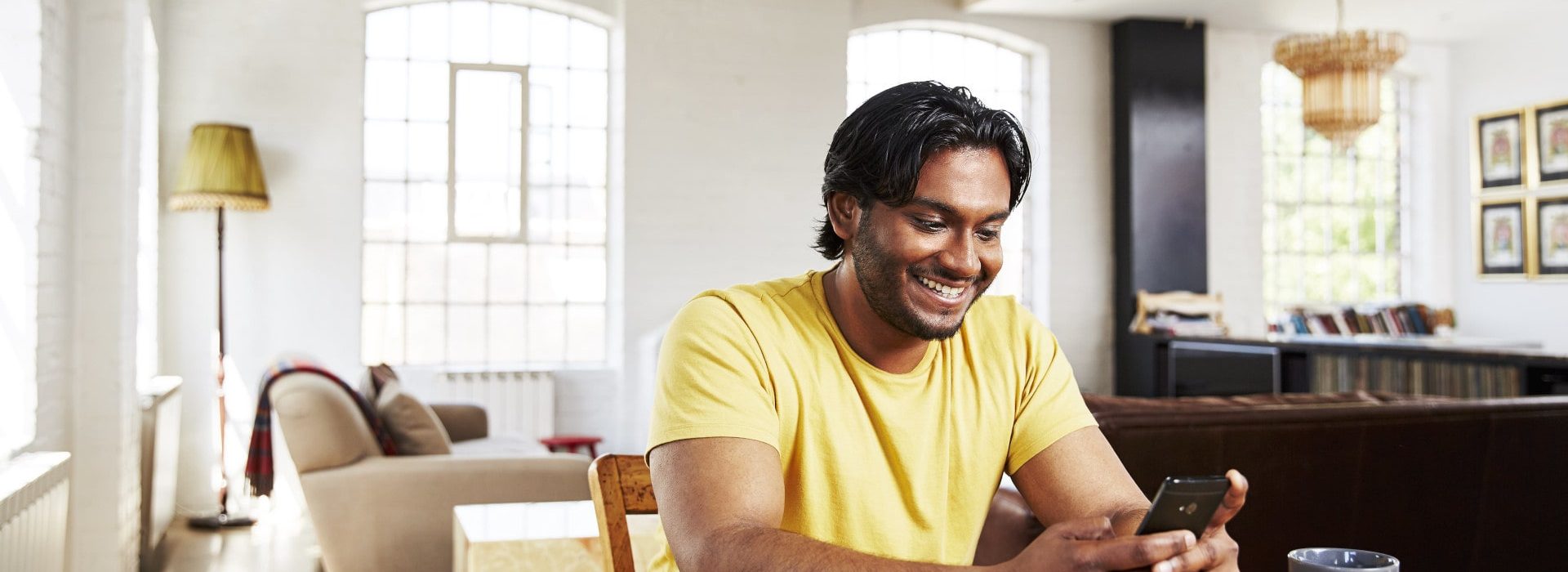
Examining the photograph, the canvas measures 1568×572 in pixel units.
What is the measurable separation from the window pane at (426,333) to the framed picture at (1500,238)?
6.97 metres

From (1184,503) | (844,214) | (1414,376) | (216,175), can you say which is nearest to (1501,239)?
(1414,376)

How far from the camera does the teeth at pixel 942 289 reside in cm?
139

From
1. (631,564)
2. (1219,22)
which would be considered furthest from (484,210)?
(631,564)

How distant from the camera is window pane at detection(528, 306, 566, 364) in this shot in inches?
263

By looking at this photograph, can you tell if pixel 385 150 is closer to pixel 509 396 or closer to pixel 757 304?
pixel 509 396

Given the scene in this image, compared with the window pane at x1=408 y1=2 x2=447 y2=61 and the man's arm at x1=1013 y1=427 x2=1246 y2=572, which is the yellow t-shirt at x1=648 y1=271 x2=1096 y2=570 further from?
the window pane at x1=408 y1=2 x2=447 y2=61

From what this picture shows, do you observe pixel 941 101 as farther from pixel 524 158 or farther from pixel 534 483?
pixel 524 158

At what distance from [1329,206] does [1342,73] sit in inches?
102

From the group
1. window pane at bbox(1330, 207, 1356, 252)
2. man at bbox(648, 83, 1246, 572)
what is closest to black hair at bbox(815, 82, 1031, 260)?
man at bbox(648, 83, 1246, 572)

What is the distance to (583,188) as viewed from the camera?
6.79 m

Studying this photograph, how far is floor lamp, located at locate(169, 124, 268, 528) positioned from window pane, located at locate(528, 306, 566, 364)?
1626 millimetres

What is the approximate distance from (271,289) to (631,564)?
17.1 feet

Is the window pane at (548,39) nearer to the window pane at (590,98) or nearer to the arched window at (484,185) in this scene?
the arched window at (484,185)

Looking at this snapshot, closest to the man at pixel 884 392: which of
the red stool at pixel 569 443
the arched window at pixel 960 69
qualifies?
the red stool at pixel 569 443
